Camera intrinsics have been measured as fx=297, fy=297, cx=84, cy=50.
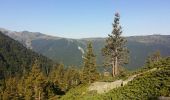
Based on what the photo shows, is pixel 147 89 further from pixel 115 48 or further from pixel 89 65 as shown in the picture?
pixel 89 65

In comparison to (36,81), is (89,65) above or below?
above

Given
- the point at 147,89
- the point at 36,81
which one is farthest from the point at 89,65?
the point at 147,89

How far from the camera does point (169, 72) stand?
23.1 metres

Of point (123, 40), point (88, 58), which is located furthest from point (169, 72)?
point (88, 58)

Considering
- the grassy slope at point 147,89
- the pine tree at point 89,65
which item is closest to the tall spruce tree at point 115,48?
the pine tree at point 89,65

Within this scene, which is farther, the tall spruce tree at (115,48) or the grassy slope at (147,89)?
the tall spruce tree at (115,48)

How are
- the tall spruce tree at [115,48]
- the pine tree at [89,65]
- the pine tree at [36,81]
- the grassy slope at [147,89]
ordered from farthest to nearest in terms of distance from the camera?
1. the pine tree at [89,65]
2. the pine tree at [36,81]
3. the tall spruce tree at [115,48]
4. the grassy slope at [147,89]

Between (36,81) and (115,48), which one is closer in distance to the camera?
(115,48)

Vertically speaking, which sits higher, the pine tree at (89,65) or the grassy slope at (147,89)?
the grassy slope at (147,89)

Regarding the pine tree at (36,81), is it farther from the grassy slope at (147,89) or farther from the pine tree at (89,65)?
the grassy slope at (147,89)

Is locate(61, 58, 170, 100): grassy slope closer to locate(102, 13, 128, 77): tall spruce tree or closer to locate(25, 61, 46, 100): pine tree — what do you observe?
locate(102, 13, 128, 77): tall spruce tree

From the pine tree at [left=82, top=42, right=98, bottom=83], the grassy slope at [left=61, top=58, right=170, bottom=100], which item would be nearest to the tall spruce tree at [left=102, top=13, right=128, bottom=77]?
the pine tree at [left=82, top=42, right=98, bottom=83]

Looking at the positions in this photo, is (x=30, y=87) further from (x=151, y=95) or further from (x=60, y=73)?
(x=151, y=95)

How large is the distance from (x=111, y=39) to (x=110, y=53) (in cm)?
323
